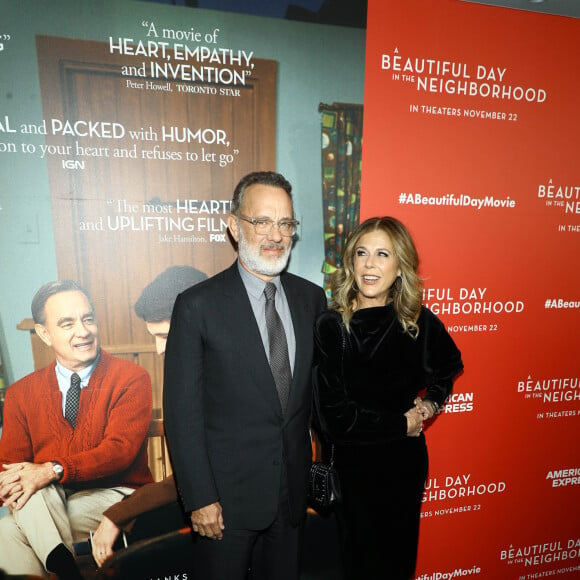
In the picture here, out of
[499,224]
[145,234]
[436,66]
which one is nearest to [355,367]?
[145,234]

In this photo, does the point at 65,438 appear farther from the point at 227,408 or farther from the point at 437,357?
the point at 437,357

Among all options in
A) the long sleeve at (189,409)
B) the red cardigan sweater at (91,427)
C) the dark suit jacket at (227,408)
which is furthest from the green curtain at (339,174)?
the red cardigan sweater at (91,427)

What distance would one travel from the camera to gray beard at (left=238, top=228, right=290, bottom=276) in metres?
1.65

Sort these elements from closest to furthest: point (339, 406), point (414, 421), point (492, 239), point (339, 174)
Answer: point (339, 406) → point (414, 421) → point (339, 174) → point (492, 239)

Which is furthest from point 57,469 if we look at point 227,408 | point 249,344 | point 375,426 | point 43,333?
point 375,426

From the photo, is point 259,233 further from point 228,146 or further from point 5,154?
point 5,154

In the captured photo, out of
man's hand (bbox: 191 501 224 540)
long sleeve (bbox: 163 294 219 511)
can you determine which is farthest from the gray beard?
man's hand (bbox: 191 501 224 540)

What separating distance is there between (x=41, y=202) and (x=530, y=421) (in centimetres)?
296

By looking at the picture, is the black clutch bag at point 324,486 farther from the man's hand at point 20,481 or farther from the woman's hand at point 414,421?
the man's hand at point 20,481

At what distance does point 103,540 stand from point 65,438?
57 cm

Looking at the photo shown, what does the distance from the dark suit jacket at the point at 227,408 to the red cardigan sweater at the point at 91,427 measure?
49cm

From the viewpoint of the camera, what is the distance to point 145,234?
1920 millimetres

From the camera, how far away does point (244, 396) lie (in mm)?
1585

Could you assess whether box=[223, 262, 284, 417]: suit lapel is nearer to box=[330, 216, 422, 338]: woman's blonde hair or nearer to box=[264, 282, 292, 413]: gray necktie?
box=[264, 282, 292, 413]: gray necktie
